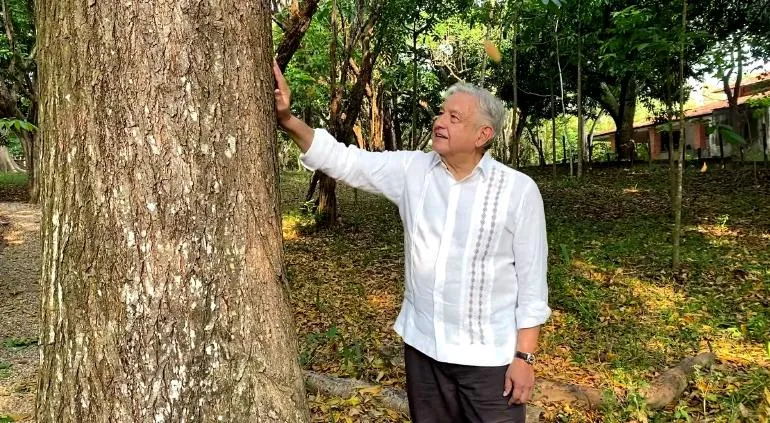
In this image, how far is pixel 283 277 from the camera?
1.78 m

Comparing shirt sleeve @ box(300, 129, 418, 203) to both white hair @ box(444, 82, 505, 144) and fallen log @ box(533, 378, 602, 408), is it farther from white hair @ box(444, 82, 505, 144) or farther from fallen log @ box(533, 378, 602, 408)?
fallen log @ box(533, 378, 602, 408)

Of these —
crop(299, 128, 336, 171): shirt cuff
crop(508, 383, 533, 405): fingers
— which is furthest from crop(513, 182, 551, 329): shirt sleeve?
crop(299, 128, 336, 171): shirt cuff

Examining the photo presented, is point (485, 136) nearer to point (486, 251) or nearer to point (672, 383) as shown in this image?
point (486, 251)

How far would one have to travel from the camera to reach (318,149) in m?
2.09

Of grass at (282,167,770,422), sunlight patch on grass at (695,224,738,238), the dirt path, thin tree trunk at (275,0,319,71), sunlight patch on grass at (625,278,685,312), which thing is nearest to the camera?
the dirt path

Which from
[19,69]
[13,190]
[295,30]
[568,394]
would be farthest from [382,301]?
[13,190]

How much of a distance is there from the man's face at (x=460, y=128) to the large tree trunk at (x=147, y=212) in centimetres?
72

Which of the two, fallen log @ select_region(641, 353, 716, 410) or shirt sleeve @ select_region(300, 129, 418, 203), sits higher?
shirt sleeve @ select_region(300, 129, 418, 203)

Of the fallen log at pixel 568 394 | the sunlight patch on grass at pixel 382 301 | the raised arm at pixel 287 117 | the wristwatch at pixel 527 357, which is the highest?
the raised arm at pixel 287 117

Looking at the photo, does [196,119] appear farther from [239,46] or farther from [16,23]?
[16,23]

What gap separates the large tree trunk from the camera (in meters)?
1.50

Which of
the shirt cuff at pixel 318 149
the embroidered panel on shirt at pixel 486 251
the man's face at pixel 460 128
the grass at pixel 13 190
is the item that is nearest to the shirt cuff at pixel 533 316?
the embroidered panel on shirt at pixel 486 251

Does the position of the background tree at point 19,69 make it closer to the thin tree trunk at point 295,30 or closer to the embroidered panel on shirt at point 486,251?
the thin tree trunk at point 295,30

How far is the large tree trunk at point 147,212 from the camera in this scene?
4.91ft
